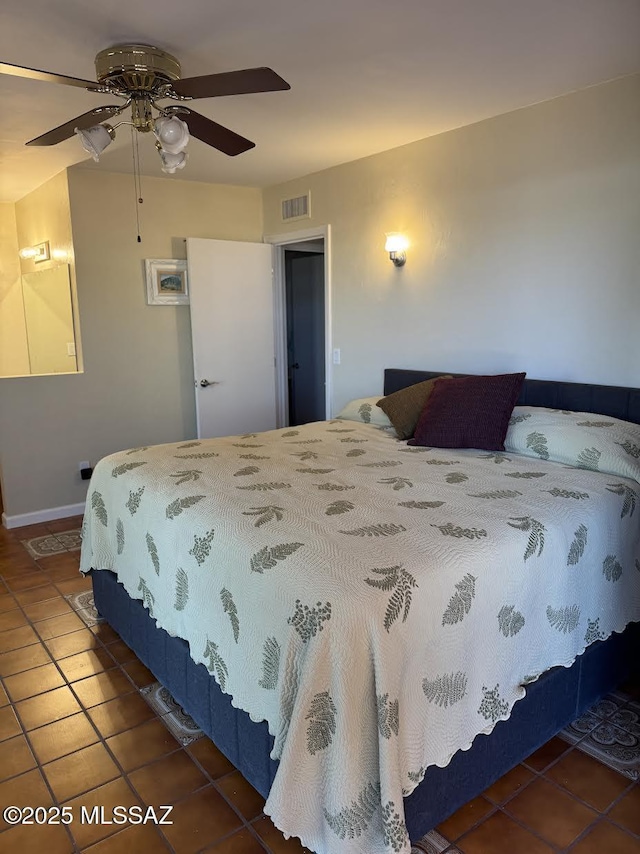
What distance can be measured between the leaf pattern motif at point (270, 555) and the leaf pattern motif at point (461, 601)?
1.43 ft

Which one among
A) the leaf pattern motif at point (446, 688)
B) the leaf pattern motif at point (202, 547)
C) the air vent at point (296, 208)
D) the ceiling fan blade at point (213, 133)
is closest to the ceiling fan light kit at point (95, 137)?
the ceiling fan blade at point (213, 133)

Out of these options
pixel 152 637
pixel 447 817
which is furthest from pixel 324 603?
pixel 152 637

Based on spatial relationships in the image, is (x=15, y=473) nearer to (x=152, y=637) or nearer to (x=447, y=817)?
(x=152, y=637)

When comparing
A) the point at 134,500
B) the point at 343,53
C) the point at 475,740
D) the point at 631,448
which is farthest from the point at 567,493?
the point at 343,53

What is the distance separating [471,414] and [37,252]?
158 inches

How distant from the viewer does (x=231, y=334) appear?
4832mm

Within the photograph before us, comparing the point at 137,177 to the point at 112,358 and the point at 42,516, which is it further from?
the point at 42,516

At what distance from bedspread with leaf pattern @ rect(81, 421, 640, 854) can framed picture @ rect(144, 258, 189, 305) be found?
7.76ft

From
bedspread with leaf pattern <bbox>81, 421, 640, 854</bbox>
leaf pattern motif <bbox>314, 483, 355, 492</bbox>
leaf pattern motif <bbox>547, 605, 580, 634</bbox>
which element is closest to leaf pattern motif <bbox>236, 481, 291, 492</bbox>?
bedspread with leaf pattern <bbox>81, 421, 640, 854</bbox>

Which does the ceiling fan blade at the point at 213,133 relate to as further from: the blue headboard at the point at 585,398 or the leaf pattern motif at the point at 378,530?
the blue headboard at the point at 585,398

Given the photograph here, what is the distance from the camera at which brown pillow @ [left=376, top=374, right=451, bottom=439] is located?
3170 mm

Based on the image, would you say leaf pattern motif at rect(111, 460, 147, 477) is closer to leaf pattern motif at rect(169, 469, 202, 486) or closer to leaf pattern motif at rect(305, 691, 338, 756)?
leaf pattern motif at rect(169, 469, 202, 486)

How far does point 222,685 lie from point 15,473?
303 cm

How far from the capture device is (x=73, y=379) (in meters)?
4.29
